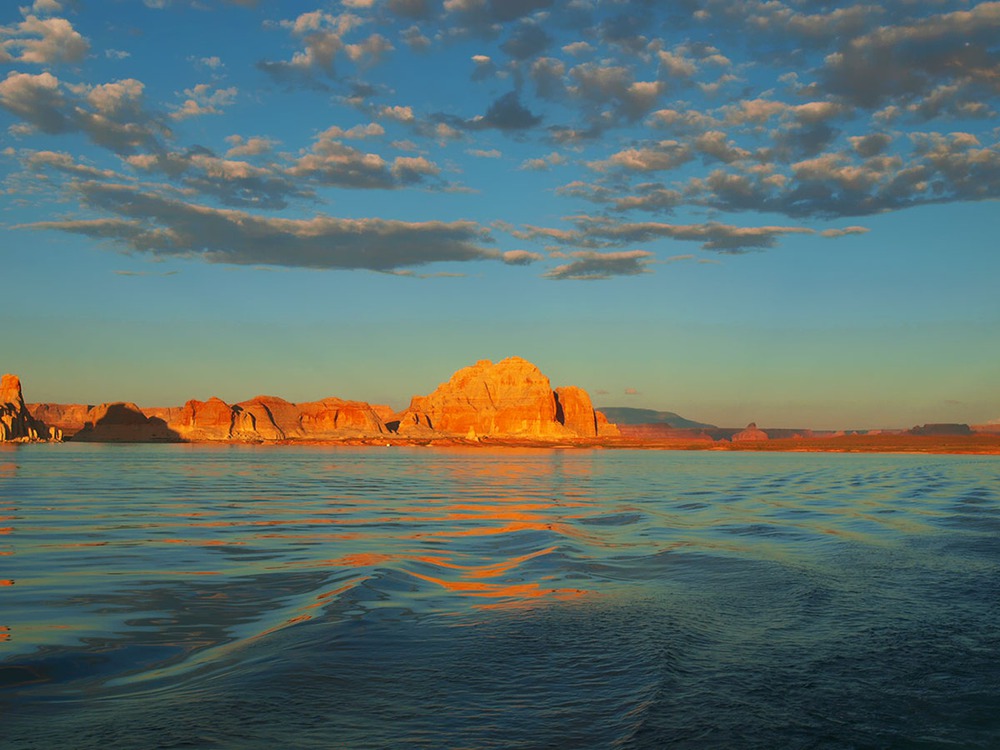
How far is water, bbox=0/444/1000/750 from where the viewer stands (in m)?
7.08

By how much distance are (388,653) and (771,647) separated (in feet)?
16.8

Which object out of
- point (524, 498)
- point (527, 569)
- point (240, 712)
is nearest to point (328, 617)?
point (240, 712)

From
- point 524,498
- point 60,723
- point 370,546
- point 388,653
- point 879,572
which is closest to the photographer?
point 60,723

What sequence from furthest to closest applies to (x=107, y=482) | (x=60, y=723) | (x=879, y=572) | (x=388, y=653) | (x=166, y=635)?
(x=107, y=482) → (x=879, y=572) → (x=166, y=635) → (x=388, y=653) → (x=60, y=723)

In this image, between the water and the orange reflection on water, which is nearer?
the water

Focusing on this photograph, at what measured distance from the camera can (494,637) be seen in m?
10.4

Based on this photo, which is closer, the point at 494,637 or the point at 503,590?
the point at 494,637

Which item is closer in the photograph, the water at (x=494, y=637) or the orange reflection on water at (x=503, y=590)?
the water at (x=494, y=637)

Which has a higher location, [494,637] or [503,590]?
[494,637]

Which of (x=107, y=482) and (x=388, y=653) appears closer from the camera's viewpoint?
(x=388, y=653)

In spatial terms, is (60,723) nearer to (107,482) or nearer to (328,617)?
(328,617)

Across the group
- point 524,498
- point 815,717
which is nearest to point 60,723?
point 815,717

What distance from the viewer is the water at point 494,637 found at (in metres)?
7.08

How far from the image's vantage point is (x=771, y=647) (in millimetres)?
9922
